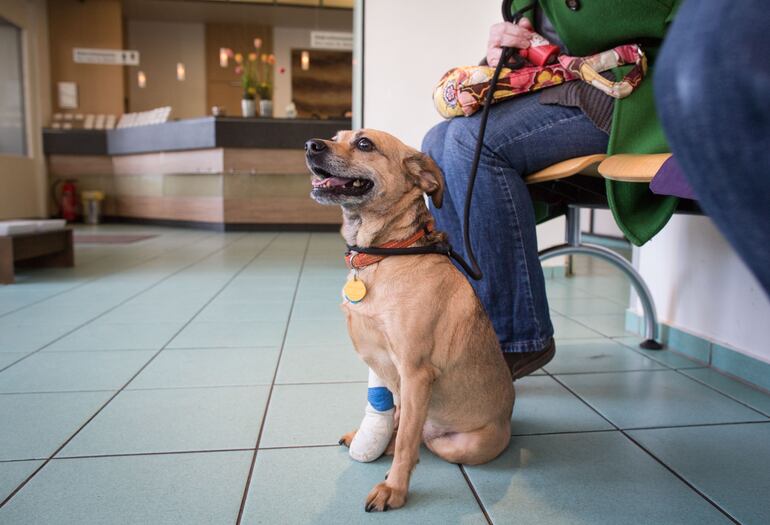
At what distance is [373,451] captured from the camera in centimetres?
123

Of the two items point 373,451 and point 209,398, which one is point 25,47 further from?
point 373,451

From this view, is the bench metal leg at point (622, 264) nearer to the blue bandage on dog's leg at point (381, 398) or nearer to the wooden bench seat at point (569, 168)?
the wooden bench seat at point (569, 168)

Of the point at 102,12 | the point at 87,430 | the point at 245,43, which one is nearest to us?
the point at 87,430

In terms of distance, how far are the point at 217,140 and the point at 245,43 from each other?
515 centimetres

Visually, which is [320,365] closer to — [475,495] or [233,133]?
[475,495]

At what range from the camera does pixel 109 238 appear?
625 cm

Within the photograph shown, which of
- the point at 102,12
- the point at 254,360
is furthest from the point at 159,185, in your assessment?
the point at 254,360

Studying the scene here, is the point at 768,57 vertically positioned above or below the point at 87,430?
above

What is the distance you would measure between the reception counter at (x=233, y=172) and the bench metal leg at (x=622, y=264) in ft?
16.3

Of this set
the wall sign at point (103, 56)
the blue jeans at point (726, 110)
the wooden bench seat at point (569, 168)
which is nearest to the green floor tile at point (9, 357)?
the wooden bench seat at point (569, 168)

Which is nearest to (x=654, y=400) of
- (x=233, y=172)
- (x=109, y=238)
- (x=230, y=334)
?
(x=230, y=334)

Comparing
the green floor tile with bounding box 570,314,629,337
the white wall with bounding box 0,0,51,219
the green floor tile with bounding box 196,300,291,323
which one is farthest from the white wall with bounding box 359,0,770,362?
the white wall with bounding box 0,0,51,219

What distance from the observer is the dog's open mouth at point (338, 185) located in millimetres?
1157

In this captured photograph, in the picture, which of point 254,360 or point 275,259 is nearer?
point 254,360
